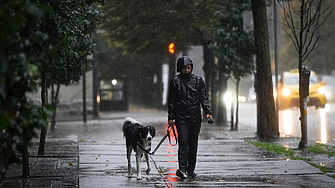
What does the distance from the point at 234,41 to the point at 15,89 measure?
663 inches

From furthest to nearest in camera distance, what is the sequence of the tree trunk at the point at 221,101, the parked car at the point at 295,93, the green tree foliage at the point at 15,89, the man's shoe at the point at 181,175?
the parked car at the point at 295,93 < the tree trunk at the point at 221,101 < the man's shoe at the point at 181,175 < the green tree foliage at the point at 15,89

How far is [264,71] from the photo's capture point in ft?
53.8

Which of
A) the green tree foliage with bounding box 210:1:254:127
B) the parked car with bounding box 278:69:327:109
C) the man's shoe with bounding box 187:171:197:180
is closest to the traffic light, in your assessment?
the green tree foliage with bounding box 210:1:254:127

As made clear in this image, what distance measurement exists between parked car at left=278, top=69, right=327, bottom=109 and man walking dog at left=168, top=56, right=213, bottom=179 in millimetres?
23459

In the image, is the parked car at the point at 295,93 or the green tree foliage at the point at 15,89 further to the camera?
the parked car at the point at 295,93

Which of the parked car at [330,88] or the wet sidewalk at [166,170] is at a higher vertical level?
the parked car at [330,88]

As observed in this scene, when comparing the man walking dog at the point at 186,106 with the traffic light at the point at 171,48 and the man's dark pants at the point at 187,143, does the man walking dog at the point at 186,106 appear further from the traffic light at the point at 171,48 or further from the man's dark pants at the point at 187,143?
the traffic light at the point at 171,48

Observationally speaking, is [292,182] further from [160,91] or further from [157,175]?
[160,91]

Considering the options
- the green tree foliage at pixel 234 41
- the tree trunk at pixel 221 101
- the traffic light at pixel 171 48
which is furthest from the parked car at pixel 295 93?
the green tree foliage at pixel 234 41

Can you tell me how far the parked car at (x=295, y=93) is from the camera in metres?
32.1

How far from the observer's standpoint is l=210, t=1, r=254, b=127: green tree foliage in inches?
822

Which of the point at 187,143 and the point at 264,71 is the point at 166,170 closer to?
the point at 187,143

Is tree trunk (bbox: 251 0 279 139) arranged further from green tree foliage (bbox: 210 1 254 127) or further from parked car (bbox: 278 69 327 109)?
parked car (bbox: 278 69 327 109)

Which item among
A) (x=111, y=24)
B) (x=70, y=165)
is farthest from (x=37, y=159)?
(x=111, y=24)
